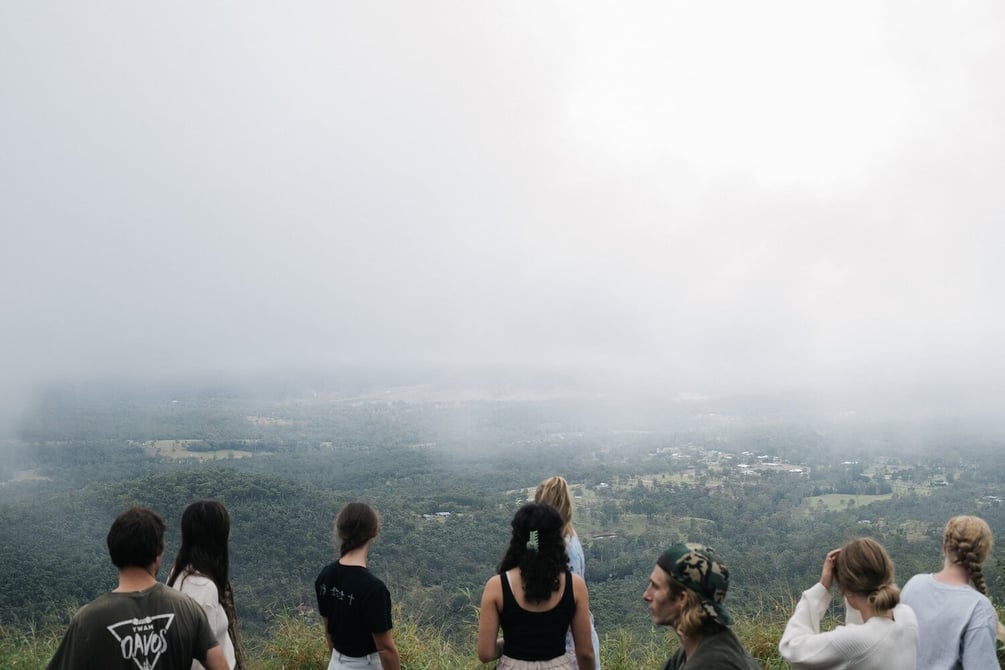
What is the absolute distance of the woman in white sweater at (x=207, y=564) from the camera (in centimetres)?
344

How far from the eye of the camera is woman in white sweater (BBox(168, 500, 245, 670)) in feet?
11.3

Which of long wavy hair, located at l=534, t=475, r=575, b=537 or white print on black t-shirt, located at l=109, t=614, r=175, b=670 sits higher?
long wavy hair, located at l=534, t=475, r=575, b=537

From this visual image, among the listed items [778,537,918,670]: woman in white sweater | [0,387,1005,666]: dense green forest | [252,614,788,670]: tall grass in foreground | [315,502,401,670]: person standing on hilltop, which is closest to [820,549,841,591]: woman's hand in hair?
[778,537,918,670]: woman in white sweater

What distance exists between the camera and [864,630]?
2.89 meters

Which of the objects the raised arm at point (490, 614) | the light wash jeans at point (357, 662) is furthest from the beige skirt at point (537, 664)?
the light wash jeans at point (357, 662)

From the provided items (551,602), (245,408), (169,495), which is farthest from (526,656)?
(245,408)

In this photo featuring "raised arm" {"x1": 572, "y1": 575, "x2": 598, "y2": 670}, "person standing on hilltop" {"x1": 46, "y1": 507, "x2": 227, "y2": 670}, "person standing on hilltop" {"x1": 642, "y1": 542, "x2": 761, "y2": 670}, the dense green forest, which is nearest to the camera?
"person standing on hilltop" {"x1": 642, "y1": 542, "x2": 761, "y2": 670}

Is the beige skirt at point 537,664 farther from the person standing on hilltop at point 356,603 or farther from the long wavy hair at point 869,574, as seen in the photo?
the long wavy hair at point 869,574

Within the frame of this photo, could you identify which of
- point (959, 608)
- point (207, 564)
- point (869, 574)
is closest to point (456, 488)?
point (207, 564)

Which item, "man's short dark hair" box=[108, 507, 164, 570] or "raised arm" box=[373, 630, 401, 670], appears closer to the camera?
"man's short dark hair" box=[108, 507, 164, 570]

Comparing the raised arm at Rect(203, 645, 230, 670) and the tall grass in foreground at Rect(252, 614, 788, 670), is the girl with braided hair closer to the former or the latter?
the tall grass in foreground at Rect(252, 614, 788, 670)

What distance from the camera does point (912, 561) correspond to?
14.8 metres

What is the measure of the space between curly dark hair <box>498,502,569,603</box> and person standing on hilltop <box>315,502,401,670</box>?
2.53 ft

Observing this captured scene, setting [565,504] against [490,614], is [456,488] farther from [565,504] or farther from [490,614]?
[490,614]
